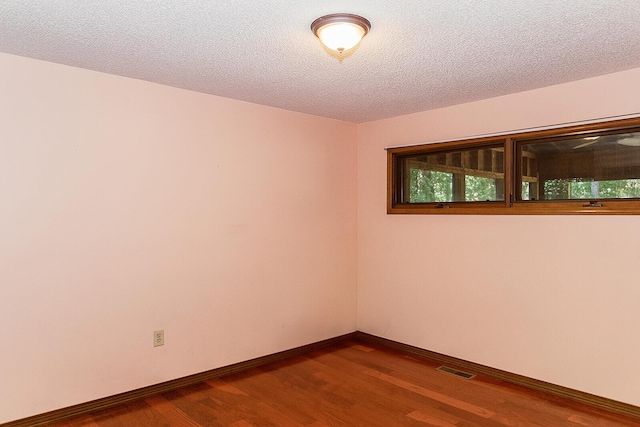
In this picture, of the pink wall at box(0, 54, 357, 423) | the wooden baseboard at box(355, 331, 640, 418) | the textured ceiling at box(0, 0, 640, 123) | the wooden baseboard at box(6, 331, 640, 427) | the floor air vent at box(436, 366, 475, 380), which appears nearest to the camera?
the textured ceiling at box(0, 0, 640, 123)

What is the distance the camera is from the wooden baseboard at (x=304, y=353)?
269 centimetres

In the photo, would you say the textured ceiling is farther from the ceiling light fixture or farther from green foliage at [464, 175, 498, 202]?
green foliage at [464, 175, 498, 202]

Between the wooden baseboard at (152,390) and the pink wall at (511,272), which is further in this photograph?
the pink wall at (511,272)

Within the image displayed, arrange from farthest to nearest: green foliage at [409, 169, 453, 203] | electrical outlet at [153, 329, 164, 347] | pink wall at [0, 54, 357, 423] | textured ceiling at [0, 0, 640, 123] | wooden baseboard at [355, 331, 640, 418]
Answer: green foliage at [409, 169, 453, 203] < electrical outlet at [153, 329, 164, 347] < wooden baseboard at [355, 331, 640, 418] < pink wall at [0, 54, 357, 423] < textured ceiling at [0, 0, 640, 123]

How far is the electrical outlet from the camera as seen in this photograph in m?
3.07

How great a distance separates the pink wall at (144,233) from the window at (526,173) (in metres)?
0.82

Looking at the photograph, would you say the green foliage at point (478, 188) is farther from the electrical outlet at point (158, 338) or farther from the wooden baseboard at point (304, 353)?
the electrical outlet at point (158, 338)

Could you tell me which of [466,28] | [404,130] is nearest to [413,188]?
[404,130]

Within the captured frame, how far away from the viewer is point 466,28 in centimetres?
214

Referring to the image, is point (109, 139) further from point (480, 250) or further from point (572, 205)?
point (572, 205)

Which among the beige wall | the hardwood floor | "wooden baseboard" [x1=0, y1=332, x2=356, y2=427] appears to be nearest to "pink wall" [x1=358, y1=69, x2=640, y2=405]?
the beige wall

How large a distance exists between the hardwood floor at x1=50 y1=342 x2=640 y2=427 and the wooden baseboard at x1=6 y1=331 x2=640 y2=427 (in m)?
0.05

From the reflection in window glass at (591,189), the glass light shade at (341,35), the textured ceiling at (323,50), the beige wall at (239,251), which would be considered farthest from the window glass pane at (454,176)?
the glass light shade at (341,35)

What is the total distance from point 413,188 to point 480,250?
0.88 m
